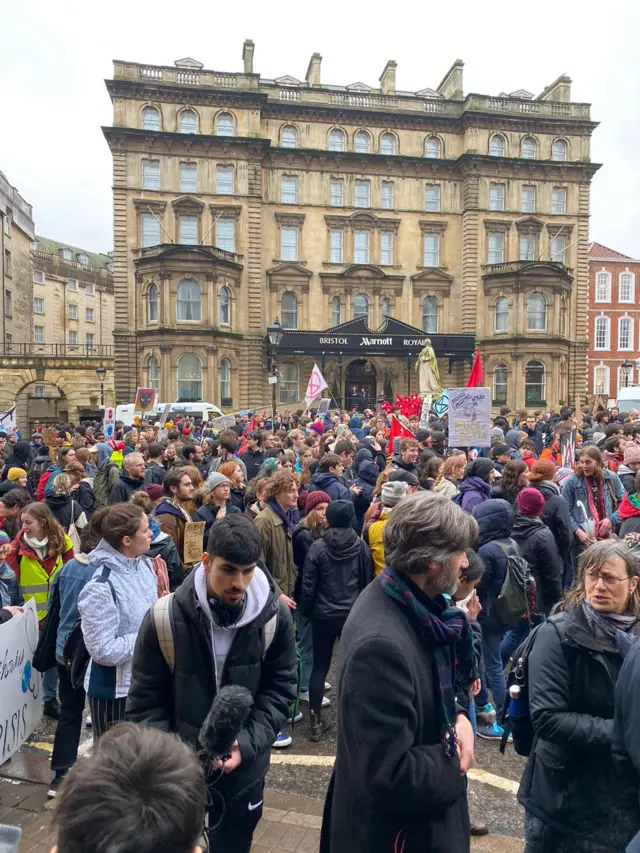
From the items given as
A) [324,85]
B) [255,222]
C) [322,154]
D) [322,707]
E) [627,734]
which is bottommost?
[322,707]

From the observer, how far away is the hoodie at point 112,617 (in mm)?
3324

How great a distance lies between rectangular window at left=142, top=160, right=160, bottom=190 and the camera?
33.8 meters

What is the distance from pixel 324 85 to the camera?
1463 inches

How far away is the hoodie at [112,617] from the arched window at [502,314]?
36.3m

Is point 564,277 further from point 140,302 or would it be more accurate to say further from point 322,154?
point 140,302

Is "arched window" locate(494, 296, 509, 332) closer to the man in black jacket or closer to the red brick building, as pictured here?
the red brick building

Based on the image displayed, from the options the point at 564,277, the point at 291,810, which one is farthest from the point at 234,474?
the point at 564,277

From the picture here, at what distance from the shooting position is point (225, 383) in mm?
34625

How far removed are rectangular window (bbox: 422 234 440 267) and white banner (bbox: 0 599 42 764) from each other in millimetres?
35926

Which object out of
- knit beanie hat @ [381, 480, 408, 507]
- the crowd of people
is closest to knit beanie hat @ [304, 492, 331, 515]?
knit beanie hat @ [381, 480, 408, 507]

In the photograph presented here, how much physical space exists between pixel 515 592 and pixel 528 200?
1485 inches

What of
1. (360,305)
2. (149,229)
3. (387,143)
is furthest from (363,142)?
(149,229)

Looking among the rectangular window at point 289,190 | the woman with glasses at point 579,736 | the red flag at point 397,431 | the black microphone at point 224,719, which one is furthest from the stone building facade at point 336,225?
the black microphone at point 224,719

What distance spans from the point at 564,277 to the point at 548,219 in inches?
157
